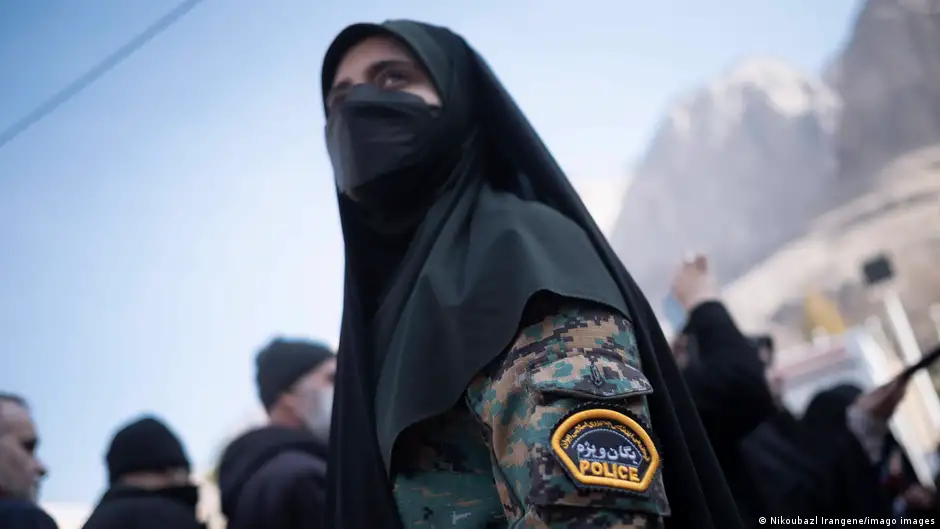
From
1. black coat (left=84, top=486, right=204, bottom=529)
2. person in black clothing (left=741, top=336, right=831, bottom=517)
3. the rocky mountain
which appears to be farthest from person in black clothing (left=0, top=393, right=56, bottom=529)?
the rocky mountain

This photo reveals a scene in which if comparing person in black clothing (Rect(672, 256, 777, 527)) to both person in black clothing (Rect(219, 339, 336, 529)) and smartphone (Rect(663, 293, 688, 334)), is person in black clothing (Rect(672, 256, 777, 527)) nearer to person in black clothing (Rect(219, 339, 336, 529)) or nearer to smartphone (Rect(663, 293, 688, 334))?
smartphone (Rect(663, 293, 688, 334))

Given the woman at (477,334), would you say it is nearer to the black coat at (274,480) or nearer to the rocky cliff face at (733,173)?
the black coat at (274,480)

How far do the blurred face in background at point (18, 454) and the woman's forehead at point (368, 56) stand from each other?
148cm

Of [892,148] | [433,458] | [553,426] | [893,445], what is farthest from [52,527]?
[892,148]

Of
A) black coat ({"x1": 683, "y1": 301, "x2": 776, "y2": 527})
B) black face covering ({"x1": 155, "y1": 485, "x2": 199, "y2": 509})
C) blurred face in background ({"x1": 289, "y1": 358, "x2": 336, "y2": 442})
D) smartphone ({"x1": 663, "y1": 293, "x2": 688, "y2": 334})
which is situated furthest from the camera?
blurred face in background ({"x1": 289, "y1": 358, "x2": 336, "y2": 442})

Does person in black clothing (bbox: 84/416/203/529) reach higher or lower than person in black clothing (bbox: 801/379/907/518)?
higher

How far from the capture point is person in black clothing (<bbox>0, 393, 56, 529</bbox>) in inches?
74.5

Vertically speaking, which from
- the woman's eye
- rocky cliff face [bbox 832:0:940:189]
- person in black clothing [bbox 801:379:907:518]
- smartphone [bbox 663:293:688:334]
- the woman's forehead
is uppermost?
rocky cliff face [bbox 832:0:940:189]

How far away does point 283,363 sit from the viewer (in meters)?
2.74

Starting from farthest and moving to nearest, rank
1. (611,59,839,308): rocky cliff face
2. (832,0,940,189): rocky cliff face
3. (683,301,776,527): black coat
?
(611,59,839,308): rocky cliff face
(832,0,940,189): rocky cliff face
(683,301,776,527): black coat

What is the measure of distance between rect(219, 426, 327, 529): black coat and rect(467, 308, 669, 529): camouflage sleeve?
3.62ft

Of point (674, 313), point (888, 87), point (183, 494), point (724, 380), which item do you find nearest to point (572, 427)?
point (724, 380)

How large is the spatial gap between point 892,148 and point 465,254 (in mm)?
36880

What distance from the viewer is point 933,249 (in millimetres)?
26625
